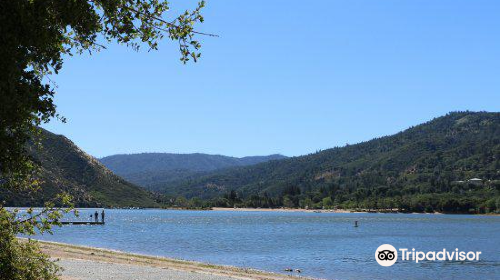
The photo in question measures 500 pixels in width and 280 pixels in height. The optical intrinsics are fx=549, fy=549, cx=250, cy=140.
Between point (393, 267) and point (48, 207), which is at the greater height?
point (48, 207)

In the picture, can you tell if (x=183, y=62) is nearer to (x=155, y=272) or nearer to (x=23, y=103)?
(x=23, y=103)

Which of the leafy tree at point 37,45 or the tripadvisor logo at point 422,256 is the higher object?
the leafy tree at point 37,45

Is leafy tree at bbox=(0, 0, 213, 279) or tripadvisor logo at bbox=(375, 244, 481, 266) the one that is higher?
leafy tree at bbox=(0, 0, 213, 279)

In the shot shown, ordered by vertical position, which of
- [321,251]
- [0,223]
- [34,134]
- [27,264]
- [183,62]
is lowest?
[321,251]

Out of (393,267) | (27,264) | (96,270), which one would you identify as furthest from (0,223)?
(393,267)

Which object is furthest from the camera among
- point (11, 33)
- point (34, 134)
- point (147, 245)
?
point (147, 245)

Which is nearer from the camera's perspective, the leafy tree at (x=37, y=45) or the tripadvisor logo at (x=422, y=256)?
the leafy tree at (x=37, y=45)

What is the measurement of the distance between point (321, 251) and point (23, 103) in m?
61.0

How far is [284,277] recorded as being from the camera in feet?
133

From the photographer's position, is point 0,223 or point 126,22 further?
point 0,223

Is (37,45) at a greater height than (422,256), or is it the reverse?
(37,45)

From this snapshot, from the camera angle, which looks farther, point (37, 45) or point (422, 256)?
point (422, 256)

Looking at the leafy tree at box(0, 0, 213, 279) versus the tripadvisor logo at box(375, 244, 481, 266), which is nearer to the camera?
the leafy tree at box(0, 0, 213, 279)

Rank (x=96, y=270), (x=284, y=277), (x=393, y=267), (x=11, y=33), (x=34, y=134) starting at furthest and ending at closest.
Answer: (x=393, y=267), (x=284, y=277), (x=96, y=270), (x=34, y=134), (x=11, y=33)
